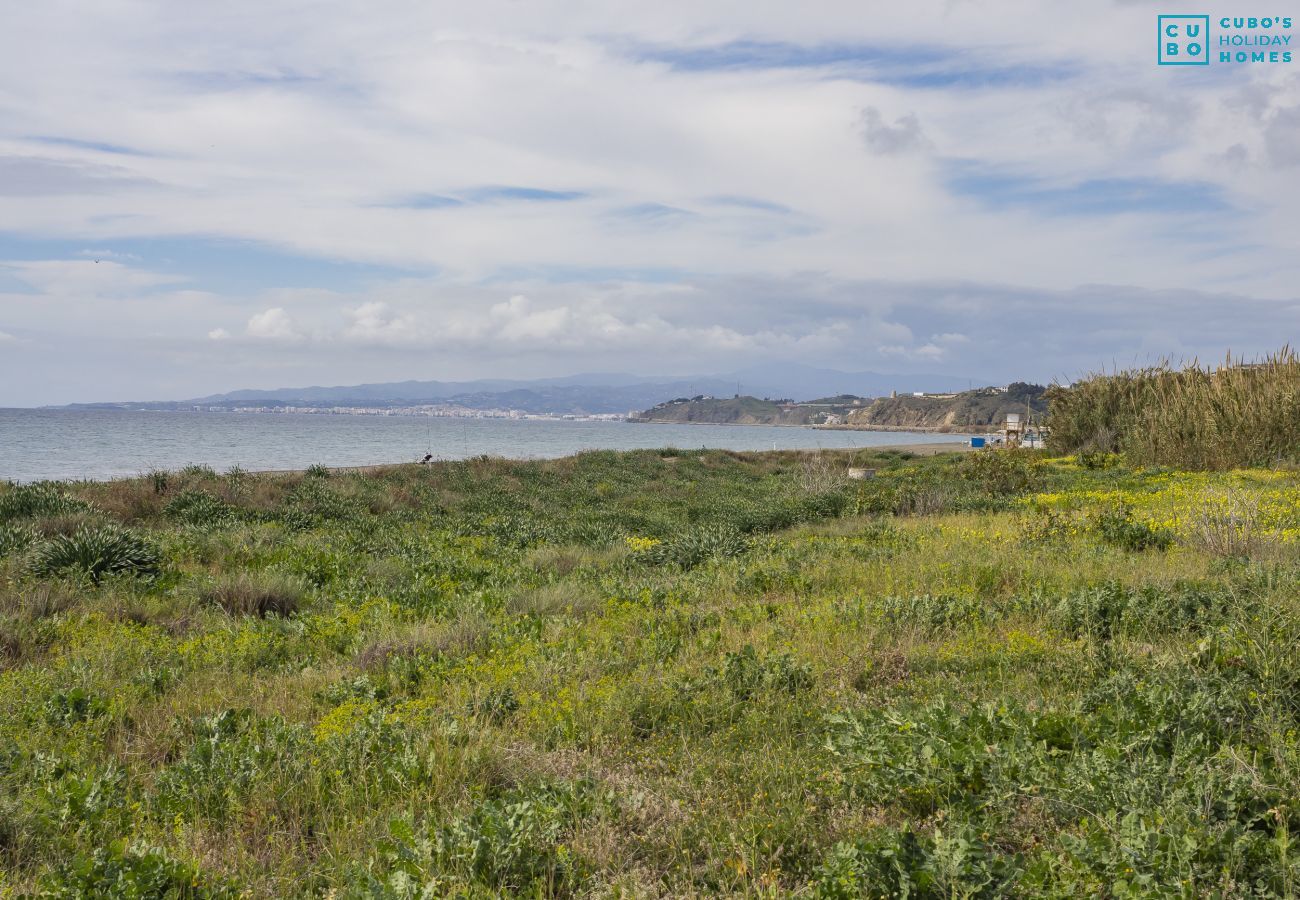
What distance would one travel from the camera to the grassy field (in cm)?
332

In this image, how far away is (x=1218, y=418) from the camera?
21.3m

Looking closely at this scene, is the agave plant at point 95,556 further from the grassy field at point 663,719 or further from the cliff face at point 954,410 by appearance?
the cliff face at point 954,410

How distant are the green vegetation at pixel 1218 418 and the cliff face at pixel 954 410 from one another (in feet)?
330

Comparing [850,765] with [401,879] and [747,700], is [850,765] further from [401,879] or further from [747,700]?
[401,879]

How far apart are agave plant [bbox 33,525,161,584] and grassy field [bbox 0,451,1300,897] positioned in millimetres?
51

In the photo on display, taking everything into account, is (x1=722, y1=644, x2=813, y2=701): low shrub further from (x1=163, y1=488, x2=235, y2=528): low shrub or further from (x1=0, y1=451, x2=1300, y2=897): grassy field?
(x1=163, y1=488, x2=235, y2=528): low shrub

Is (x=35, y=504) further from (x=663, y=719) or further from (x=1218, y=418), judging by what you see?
(x=1218, y=418)

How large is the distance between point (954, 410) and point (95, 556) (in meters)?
151

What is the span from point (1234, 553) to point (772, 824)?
9.32 metres

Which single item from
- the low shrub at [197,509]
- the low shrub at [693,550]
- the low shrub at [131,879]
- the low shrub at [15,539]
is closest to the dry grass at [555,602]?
the low shrub at [693,550]

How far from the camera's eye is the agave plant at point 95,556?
9523 millimetres

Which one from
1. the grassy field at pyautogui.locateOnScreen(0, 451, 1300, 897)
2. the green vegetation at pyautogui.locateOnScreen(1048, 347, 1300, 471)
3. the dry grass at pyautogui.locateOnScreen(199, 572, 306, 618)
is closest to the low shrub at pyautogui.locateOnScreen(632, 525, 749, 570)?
the grassy field at pyautogui.locateOnScreen(0, 451, 1300, 897)

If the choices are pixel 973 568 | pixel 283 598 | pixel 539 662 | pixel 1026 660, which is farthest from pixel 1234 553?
pixel 283 598

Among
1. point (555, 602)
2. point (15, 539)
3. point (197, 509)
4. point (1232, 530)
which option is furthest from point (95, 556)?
point (1232, 530)
